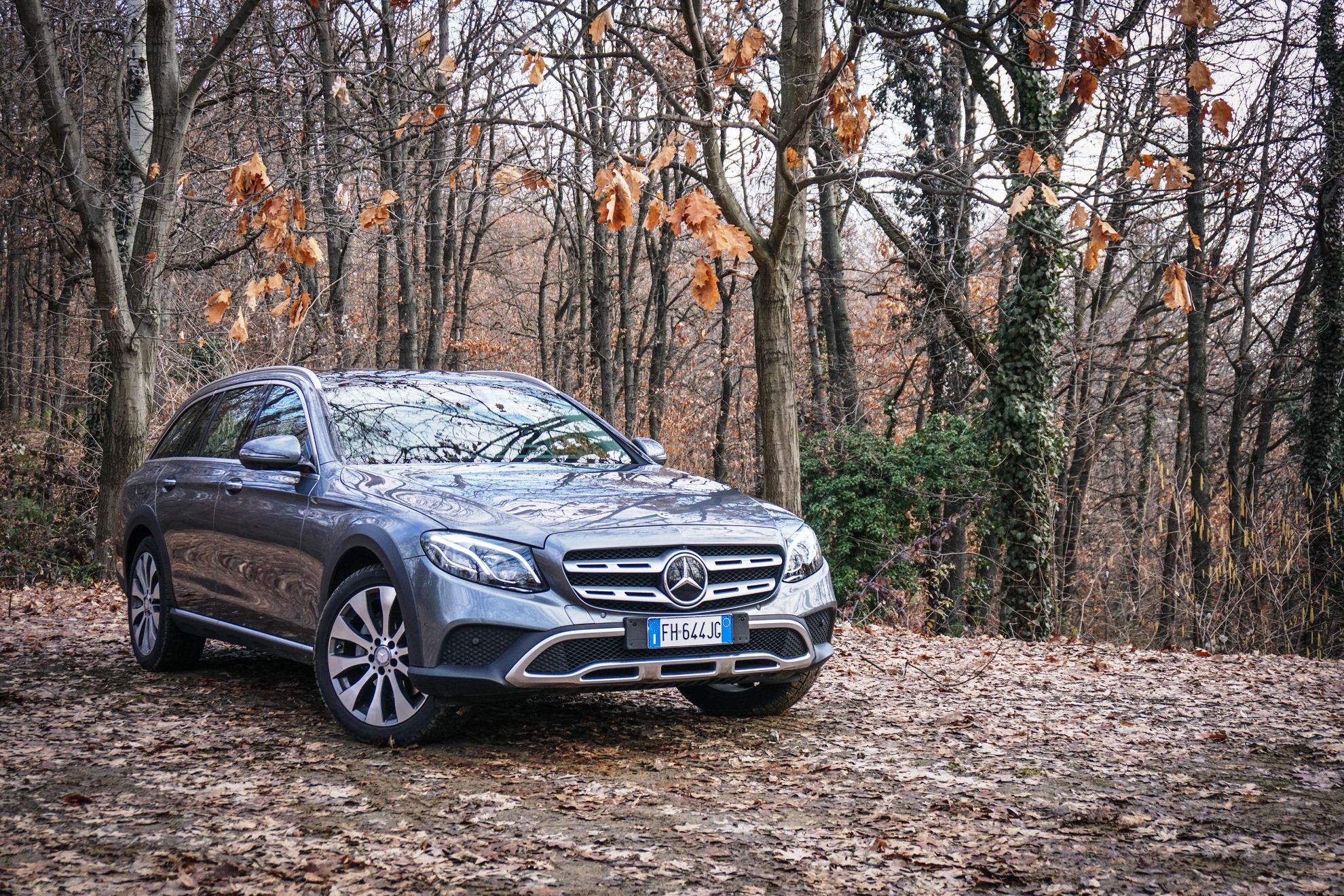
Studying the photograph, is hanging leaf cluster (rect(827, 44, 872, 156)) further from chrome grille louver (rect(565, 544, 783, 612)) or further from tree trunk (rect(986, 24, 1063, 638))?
tree trunk (rect(986, 24, 1063, 638))

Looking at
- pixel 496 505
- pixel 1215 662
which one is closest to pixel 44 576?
pixel 496 505

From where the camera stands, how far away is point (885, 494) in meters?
17.9

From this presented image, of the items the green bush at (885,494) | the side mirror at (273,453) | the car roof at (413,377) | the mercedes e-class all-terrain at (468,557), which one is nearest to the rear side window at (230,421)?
the mercedes e-class all-terrain at (468,557)

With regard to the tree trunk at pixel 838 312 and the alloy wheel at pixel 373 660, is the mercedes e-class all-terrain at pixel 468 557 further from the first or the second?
the tree trunk at pixel 838 312

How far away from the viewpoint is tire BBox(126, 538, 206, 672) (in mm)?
7199

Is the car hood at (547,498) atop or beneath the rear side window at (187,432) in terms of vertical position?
beneath

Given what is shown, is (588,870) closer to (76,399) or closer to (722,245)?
(722,245)

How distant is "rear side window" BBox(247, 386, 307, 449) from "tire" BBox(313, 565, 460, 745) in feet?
3.78

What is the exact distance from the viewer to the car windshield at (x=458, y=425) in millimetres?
6027

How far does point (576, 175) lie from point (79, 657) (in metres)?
5.21

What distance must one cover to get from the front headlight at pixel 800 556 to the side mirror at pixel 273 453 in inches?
92.6

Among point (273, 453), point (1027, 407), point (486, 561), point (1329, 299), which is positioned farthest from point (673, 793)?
point (1329, 299)

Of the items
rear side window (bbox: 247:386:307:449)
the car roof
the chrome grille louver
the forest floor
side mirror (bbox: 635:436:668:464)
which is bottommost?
the forest floor

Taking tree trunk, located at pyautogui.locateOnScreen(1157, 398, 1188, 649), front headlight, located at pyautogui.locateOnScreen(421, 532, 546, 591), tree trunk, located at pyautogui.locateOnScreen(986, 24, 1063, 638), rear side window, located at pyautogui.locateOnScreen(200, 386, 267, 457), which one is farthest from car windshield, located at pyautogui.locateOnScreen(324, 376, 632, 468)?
tree trunk, located at pyautogui.locateOnScreen(986, 24, 1063, 638)
